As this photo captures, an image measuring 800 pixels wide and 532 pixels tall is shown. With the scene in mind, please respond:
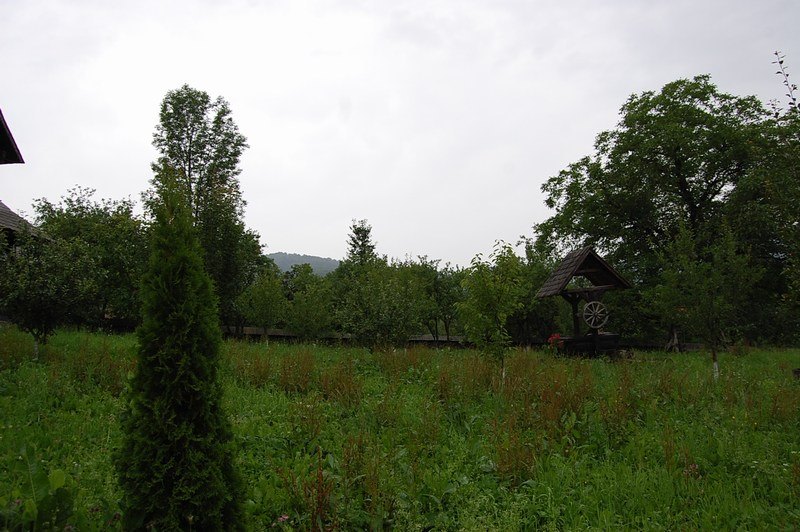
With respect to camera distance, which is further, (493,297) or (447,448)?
(493,297)

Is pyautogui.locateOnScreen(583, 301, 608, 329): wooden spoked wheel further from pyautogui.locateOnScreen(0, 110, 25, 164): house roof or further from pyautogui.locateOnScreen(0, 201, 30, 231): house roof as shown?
pyautogui.locateOnScreen(0, 201, 30, 231): house roof

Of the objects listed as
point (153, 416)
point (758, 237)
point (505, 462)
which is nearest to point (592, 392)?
point (505, 462)

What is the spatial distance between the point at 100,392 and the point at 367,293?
8779mm

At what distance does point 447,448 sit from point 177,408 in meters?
3.30

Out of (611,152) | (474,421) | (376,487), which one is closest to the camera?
(376,487)

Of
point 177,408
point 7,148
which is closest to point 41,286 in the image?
point 7,148

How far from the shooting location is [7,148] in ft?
44.0

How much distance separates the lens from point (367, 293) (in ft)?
49.3

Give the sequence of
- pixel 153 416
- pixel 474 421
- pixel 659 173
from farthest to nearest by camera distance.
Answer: pixel 659 173
pixel 474 421
pixel 153 416

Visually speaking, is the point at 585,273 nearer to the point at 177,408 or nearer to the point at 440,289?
the point at 440,289

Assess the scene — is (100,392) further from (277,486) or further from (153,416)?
(153,416)

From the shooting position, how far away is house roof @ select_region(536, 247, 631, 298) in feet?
50.4

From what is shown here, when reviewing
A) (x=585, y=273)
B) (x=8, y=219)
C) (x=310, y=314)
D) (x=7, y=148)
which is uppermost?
(x=7, y=148)

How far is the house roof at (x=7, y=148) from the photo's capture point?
42.1 feet
